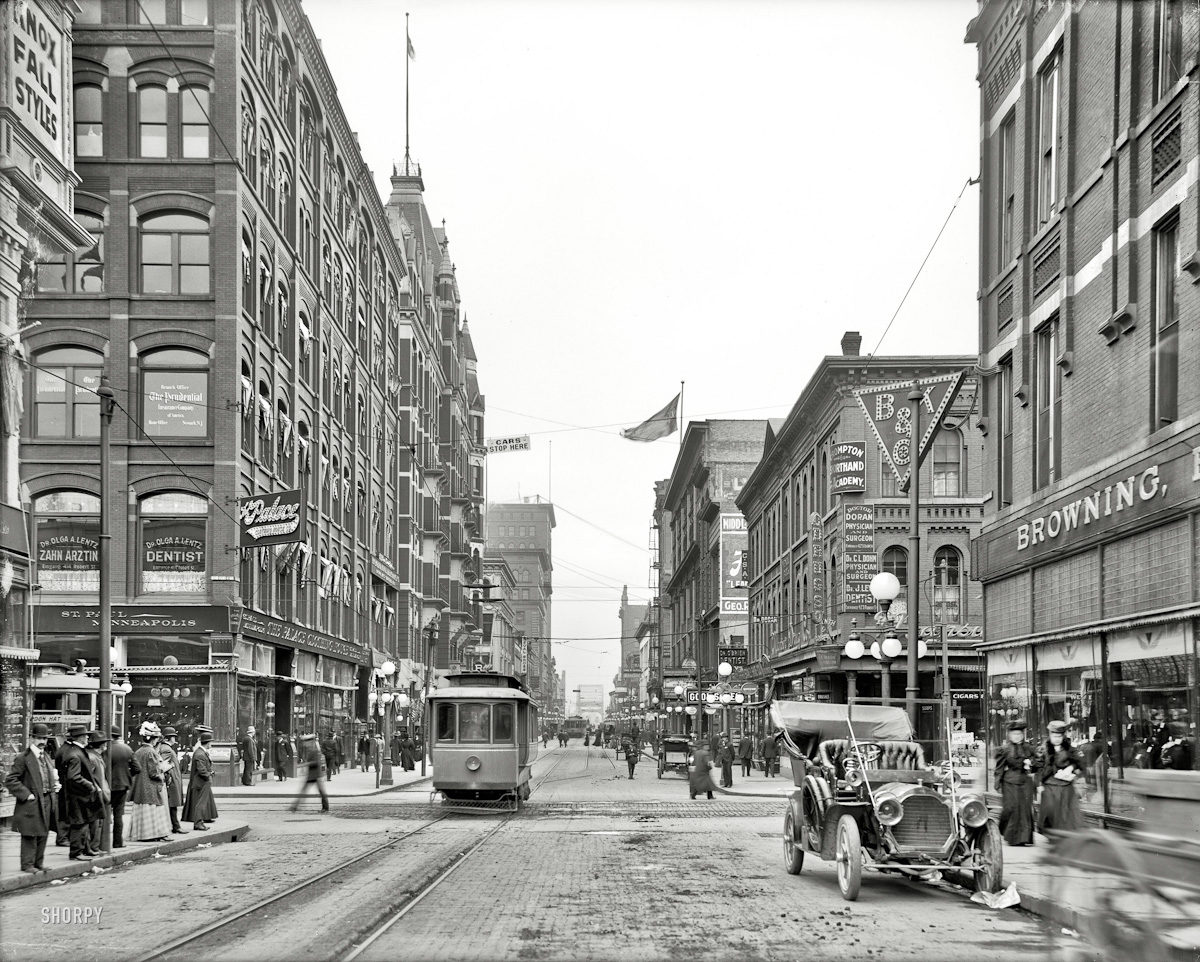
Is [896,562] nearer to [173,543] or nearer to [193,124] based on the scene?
[173,543]

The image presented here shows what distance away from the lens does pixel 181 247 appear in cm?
3794

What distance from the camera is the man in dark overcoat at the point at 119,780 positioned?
18.6 m

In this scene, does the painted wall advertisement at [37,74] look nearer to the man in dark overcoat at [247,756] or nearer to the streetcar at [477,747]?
the streetcar at [477,747]

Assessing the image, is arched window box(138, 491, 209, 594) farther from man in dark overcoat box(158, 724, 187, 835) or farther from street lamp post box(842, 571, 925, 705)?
street lamp post box(842, 571, 925, 705)

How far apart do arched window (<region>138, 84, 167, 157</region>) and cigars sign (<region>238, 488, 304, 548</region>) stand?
10.3 m

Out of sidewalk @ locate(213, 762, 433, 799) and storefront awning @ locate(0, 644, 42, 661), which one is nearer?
storefront awning @ locate(0, 644, 42, 661)

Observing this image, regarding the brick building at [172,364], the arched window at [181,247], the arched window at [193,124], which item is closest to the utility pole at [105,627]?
the brick building at [172,364]

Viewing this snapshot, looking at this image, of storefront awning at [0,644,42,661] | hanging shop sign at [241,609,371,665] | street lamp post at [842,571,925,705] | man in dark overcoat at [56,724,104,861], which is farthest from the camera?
hanging shop sign at [241,609,371,665]

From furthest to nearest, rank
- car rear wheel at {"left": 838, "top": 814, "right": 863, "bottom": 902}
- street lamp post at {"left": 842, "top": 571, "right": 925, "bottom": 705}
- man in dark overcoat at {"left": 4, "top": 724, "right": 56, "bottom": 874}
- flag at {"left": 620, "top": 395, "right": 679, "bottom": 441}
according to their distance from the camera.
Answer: flag at {"left": 620, "top": 395, "right": 679, "bottom": 441} → street lamp post at {"left": 842, "top": 571, "right": 925, "bottom": 705} → man in dark overcoat at {"left": 4, "top": 724, "right": 56, "bottom": 874} → car rear wheel at {"left": 838, "top": 814, "right": 863, "bottom": 902}

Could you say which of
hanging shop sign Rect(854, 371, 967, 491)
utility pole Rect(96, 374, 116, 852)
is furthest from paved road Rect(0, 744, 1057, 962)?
hanging shop sign Rect(854, 371, 967, 491)

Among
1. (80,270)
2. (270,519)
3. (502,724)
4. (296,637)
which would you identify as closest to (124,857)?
(502,724)

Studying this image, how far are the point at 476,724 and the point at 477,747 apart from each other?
0.48 metres

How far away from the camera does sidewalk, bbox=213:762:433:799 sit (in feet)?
111

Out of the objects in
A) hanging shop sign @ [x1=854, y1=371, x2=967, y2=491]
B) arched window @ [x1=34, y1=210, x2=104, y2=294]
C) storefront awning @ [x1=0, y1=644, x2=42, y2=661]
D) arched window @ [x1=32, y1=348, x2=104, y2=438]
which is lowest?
storefront awning @ [x1=0, y1=644, x2=42, y2=661]
